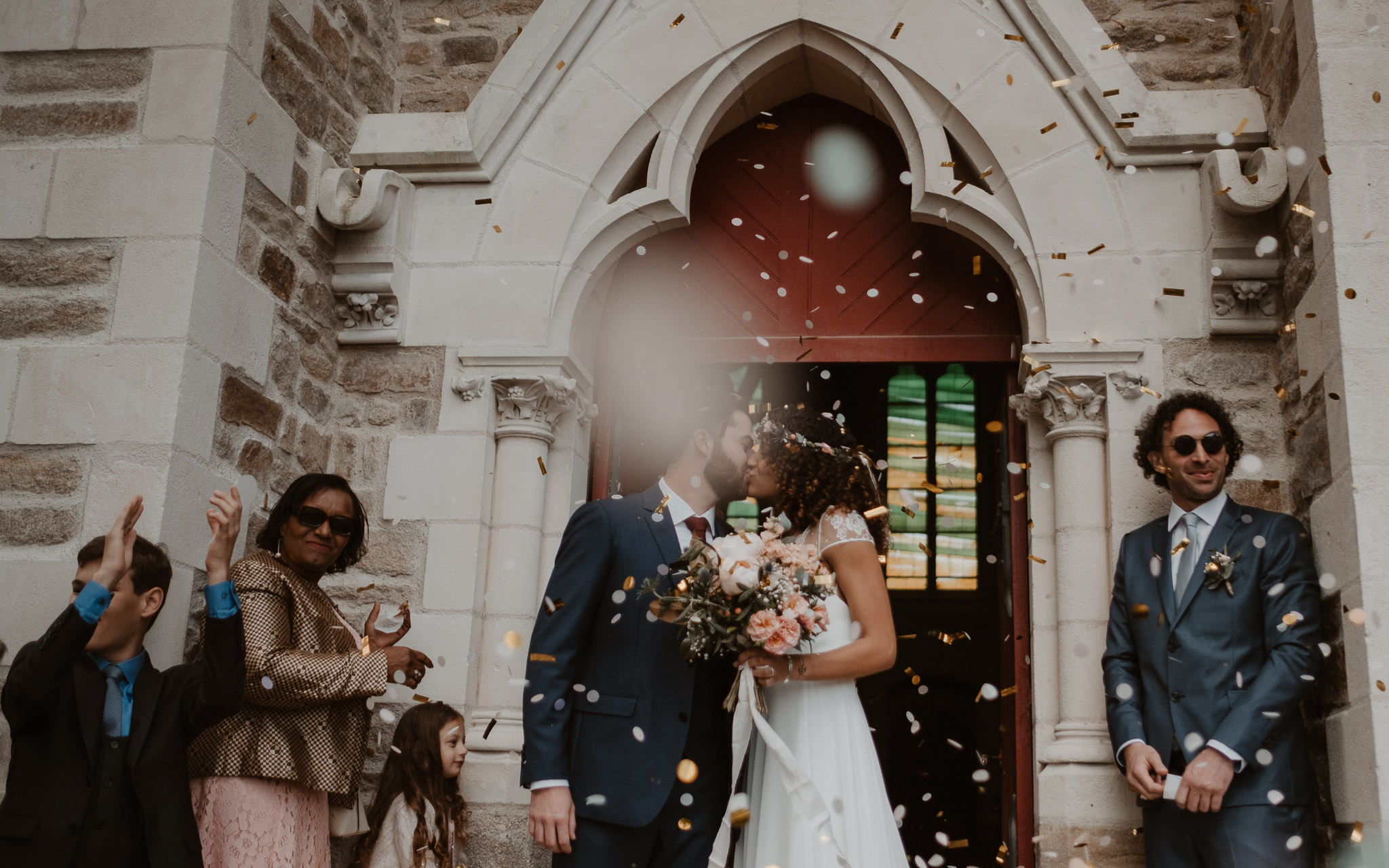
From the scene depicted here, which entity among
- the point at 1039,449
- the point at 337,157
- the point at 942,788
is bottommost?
the point at 942,788

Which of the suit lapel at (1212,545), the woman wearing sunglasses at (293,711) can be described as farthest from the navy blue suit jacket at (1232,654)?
the woman wearing sunglasses at (293,711)

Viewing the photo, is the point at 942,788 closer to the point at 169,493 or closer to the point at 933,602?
the point at 933,602

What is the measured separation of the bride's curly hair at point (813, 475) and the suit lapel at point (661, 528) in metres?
0.33

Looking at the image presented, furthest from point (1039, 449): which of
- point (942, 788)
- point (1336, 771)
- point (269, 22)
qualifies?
point (942, 788)

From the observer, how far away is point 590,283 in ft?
14.8

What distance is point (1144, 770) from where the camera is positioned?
3264mm

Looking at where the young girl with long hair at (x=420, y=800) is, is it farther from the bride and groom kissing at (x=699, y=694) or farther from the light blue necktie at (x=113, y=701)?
the light blue necktie at (x=113, y=701)

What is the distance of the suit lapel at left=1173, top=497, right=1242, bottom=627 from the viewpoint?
3402 mm

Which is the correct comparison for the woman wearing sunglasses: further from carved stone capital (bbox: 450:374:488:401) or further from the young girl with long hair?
carved stone capital (bbox: 450:374:488:401)

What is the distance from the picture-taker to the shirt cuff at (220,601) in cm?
284

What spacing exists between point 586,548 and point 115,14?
2.49 metres

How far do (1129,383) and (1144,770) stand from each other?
1.30 m

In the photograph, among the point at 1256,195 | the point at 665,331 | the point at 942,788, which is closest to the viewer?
the point at 1256,195

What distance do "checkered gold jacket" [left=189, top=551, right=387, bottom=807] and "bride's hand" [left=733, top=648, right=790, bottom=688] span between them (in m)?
1.04
